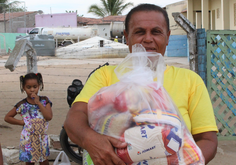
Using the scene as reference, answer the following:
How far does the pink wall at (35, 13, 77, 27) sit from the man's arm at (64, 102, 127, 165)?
112 ft

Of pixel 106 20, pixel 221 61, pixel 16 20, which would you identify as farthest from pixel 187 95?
pixel 16 20

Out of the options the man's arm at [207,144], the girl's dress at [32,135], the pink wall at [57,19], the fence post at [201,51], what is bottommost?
the girl's dress at [32,135]

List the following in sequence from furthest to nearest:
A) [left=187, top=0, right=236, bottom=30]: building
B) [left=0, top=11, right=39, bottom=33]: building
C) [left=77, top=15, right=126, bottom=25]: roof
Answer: [left=0, top=11, right=39, bottom=33]: building < [left=77, top=15, right=126, bottom=25]: roof < [left=187, top=0, right=236, bottom=30]: building

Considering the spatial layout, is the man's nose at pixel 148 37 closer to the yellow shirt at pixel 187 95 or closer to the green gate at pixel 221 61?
the yellow shirt at pixel 187 95

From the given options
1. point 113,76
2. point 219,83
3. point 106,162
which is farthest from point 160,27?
point 219,83

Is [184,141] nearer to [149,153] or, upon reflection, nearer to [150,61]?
[149,153]

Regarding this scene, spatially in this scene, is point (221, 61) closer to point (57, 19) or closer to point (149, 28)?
point (149, 28)

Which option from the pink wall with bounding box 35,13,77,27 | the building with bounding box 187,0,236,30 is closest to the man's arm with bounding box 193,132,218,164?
the building with bounding box 187,0,236,30

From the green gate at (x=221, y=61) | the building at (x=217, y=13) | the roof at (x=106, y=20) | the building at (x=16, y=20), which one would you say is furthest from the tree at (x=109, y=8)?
the green gate at (x=221, y=61)

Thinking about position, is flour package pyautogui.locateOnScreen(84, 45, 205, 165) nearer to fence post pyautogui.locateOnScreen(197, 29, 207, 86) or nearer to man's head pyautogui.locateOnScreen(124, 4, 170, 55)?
man's head pyautogui.locateOnScreen(124, 4, 170, 55)

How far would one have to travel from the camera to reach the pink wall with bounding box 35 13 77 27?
1346 inches

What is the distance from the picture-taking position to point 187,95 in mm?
1407

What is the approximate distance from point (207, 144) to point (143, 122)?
44cm

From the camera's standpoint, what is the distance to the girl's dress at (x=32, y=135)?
2.72 m
